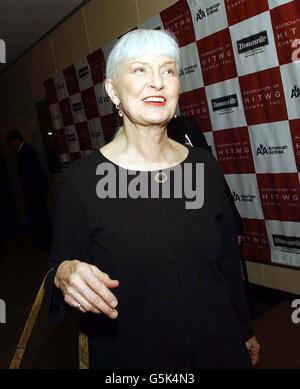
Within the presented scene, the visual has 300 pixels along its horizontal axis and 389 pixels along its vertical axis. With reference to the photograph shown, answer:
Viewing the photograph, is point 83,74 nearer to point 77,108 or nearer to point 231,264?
point 77,108

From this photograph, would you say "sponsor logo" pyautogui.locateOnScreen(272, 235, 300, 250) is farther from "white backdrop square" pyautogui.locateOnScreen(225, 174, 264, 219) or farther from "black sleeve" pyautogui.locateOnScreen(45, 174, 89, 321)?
"black sleeve" pyautogui.locateOnScreen(45, 174, 89, 321)

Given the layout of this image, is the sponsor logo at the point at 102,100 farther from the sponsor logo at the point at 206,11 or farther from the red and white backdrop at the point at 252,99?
the sponsor logo at the point at 206,11

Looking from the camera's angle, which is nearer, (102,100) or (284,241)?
(284,241)

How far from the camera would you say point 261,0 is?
2018mm

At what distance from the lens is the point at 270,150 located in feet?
7.14

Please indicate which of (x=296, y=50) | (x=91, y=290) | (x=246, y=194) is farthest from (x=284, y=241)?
(x=91, y=290)

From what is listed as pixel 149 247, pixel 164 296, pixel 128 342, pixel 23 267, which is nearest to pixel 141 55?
pixel 149 247

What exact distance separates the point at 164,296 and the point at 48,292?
0.25m

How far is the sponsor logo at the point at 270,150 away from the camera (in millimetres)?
2105

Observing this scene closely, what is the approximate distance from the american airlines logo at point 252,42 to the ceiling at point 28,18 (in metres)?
1.92

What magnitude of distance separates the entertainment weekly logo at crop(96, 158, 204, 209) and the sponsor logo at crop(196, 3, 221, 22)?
1656mm

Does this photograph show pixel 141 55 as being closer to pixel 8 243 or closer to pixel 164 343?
pixel 164 343

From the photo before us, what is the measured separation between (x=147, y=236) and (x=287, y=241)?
1548mm

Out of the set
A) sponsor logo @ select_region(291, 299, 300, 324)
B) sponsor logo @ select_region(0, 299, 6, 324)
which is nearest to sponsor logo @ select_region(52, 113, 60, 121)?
sponsor logo @ select_region(0, 299, 6, 324)
